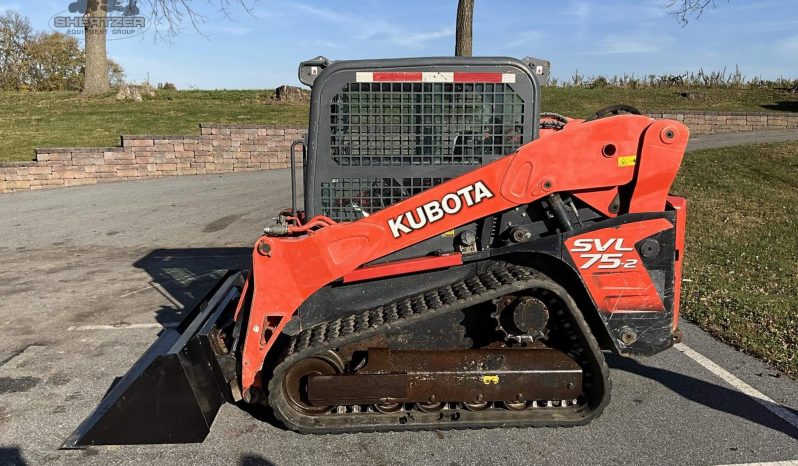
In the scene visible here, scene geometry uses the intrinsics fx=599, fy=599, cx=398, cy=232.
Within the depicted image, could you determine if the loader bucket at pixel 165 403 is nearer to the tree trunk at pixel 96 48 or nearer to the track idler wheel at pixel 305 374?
the track idler wheel at pixel 305 374

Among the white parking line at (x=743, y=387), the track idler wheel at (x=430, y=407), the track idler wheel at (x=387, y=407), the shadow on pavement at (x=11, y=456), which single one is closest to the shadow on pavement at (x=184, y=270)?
the shadow on pavement at (x=11, y=456)

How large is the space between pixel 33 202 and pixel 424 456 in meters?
12.1

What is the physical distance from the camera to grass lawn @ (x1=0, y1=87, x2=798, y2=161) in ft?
54.9

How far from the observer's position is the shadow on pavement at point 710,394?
3.71 meters

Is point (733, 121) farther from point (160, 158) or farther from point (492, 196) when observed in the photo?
point (492, 196)

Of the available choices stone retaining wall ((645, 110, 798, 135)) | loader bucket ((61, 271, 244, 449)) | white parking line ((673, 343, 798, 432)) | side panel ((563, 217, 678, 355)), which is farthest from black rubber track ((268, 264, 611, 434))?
stone retaining wall ((645, 110, 798, 135))

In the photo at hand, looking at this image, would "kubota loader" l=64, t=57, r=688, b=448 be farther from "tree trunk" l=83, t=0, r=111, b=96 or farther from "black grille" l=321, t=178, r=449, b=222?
"tree trunk" l=83, t=0, r=111, b=96

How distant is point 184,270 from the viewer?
7.62m

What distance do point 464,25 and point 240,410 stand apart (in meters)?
9.63

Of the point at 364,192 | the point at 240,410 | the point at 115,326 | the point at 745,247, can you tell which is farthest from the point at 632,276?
the point at 745,247

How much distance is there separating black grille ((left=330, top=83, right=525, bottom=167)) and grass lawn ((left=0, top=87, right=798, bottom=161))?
1395cm

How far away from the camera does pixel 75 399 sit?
4.14 meters

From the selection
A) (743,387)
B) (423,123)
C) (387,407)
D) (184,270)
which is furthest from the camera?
(184,270)

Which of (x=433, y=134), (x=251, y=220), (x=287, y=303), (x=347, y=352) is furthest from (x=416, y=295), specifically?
(x=251, y=220)
